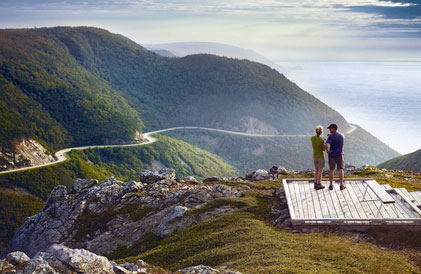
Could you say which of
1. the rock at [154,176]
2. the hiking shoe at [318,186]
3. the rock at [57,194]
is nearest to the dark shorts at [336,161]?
the hiking shoe at [318,186]

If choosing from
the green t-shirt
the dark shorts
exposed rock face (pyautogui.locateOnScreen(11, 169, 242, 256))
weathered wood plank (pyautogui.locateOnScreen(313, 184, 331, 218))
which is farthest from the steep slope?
the green t-shirt

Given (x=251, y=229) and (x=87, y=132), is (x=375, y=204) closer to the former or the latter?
(x=251, y=229)

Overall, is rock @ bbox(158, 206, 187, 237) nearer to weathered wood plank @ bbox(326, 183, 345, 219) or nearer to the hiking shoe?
the hiking shoe

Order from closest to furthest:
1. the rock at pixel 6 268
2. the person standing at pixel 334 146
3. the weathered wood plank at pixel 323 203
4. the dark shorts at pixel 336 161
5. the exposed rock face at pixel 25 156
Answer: the rock at pixel 6 268 → the weathered wood plank at pixel 323 203 → the person standing at pixel 334 146 → the dark shorts at pixel 336 161 → the exposed rock face at pixel 25 156

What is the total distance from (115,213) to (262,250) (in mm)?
18701

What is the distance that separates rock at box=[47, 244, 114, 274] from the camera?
15.1 m

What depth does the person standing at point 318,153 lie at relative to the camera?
926 inches

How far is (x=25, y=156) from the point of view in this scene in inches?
5084

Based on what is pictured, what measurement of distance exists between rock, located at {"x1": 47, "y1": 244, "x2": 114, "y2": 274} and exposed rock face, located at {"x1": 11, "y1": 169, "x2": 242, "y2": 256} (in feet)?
42.1

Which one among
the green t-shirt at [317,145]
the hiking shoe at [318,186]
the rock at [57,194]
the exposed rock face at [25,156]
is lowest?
the exposed rock face at [25,156]

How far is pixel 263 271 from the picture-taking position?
16766mm

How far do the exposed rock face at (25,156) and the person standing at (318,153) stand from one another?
115 m

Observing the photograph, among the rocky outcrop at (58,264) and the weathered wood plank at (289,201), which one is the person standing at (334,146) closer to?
the weathered wood plank at (289,201)

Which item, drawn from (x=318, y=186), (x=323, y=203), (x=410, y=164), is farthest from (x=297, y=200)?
(x=410, y=164)
